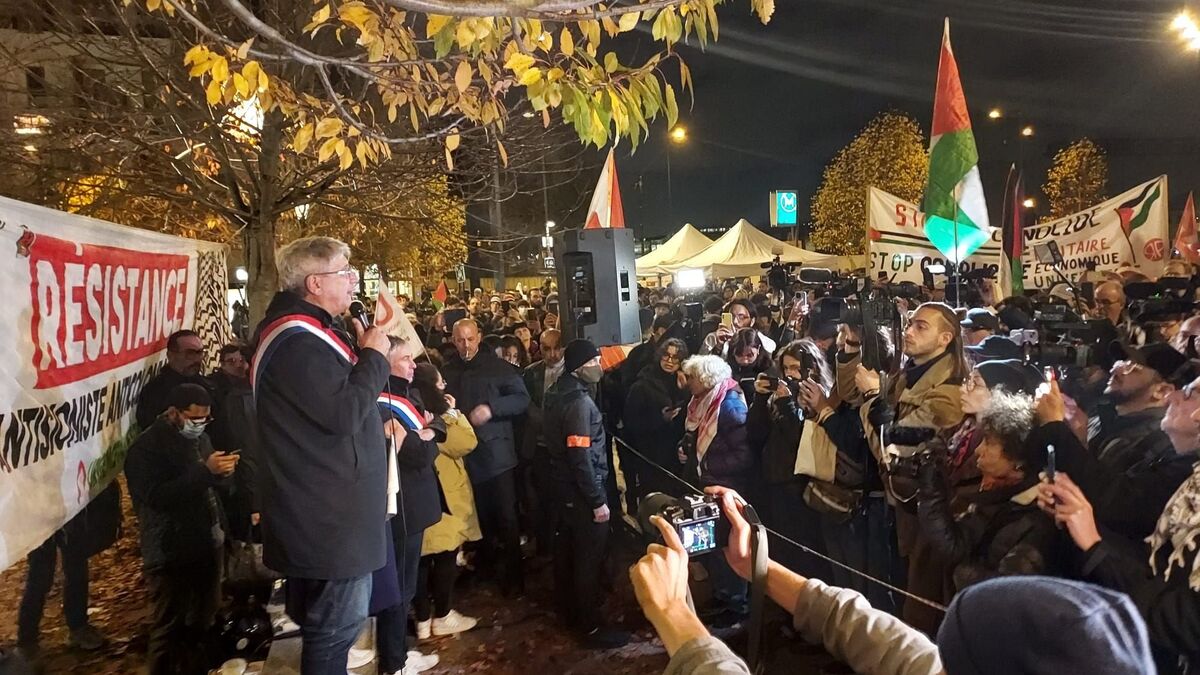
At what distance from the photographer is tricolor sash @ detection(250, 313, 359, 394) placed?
9.81 feet

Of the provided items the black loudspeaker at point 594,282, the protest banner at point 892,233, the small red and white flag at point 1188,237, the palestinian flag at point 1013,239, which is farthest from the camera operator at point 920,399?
the small red and white flag at point 1188,237

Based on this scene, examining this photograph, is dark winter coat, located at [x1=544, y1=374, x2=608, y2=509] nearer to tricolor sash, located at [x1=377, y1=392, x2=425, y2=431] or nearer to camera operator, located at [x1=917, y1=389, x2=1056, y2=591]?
tricolor sash, located at [x1=377, y1=392, x2=425, y2=431]

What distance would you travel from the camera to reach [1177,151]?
50906mm

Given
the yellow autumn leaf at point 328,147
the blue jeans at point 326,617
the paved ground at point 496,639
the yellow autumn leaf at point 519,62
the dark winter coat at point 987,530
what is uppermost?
the yellow autumn leaf at point 519,62

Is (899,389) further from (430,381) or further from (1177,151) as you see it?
(1177,151)

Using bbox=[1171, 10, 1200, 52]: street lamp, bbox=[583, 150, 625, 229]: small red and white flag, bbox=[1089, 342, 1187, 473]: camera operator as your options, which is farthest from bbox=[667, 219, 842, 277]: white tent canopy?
bbox=[1089, 342, 1187, 473]: camera operator

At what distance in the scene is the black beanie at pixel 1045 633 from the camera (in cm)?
120

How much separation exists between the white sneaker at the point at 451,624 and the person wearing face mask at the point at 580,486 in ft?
2.31

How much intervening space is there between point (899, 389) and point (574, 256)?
3.02 meters

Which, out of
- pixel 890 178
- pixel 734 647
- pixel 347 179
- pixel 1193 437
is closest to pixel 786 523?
pixel 734 647

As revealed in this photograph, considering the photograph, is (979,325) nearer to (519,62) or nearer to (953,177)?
(953,177)

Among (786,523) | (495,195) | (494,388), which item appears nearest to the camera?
(786,523)

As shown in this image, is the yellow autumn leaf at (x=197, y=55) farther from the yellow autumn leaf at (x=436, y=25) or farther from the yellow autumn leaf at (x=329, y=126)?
the yellow autumn leaf at (x=436, y=25)

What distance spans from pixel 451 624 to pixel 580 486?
1344mm
